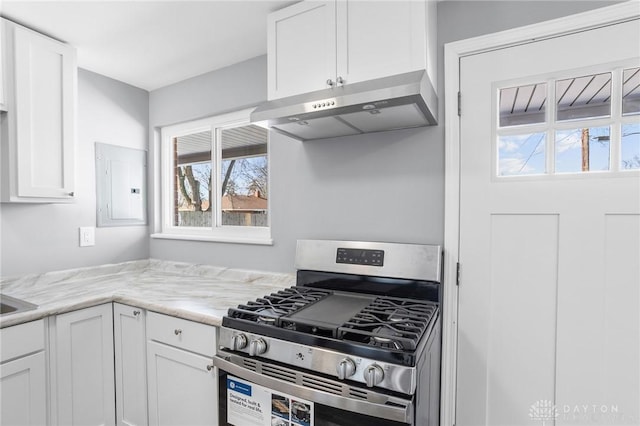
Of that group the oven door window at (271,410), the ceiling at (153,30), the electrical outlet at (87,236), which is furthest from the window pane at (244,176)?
the oven door window at (271,410)

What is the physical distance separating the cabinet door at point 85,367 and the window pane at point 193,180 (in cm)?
96

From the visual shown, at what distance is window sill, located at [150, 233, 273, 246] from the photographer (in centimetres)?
209

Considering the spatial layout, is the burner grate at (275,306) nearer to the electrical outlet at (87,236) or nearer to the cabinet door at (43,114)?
the cabinet door at (43,114)

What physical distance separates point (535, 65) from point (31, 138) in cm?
249

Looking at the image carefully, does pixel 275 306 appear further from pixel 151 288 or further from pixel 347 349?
pixel 151 288

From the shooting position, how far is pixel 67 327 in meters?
1.61

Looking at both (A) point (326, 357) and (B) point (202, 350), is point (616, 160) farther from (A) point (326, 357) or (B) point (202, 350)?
(B) point (202, 350)

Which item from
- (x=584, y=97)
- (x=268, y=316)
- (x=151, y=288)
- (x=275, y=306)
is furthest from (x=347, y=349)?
(x=151, y=288)

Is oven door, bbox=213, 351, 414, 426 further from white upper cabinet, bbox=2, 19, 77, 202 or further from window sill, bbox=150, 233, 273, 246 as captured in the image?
white upper cabinet, bbox=2, 19, 77, 202

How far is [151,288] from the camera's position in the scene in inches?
77.8

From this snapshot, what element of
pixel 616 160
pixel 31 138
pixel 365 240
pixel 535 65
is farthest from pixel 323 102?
pixel 31 138

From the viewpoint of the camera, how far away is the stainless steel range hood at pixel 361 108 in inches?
47.4

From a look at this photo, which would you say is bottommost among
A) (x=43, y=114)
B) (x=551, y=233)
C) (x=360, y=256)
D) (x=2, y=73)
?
(x=360, y=256)

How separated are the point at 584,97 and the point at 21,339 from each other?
259 cm
